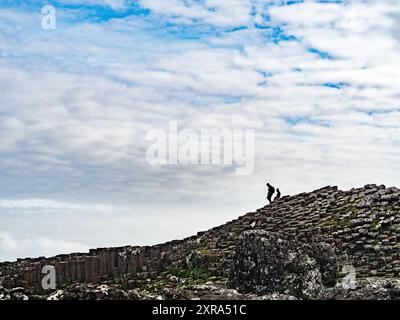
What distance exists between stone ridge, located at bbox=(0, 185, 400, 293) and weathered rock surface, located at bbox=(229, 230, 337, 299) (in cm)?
531

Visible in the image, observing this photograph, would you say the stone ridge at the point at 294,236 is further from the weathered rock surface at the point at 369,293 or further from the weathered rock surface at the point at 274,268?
the weathered rock surface at the point at 369,293

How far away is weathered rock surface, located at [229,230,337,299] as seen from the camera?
2552 cm

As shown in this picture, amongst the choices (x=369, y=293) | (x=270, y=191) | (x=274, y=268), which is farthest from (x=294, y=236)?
(x=270, y=191)

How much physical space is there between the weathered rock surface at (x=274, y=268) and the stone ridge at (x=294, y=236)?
531 cm

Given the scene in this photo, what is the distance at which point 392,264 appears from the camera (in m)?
32.2

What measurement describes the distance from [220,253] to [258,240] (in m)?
11.4

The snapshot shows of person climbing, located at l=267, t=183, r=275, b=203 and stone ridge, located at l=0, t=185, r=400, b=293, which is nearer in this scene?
stone ridge, located at l=0, t=185, r=400, b=293

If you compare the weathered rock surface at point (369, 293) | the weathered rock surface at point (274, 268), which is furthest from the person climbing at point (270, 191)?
the weathered rock surface at point (369, 293)

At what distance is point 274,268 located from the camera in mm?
26000

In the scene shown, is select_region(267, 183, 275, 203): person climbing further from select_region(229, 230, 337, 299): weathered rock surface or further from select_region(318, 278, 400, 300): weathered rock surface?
select_region(318, 278, 400, 300): weathered rock surface

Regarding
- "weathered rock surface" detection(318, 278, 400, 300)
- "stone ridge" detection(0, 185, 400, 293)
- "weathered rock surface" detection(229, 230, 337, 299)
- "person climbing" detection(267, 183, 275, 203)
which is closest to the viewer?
"weathered rock surface" detection(318, 278, 400, 300)

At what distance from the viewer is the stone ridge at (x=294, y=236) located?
34656mm

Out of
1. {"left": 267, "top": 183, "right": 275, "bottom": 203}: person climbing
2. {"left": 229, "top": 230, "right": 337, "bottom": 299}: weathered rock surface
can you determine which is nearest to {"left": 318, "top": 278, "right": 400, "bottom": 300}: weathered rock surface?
{"left": 229, "top": 230, "right": 337, "bottom": 299}: weathered rock surface

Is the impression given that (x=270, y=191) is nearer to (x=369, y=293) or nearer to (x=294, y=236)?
(x=294, y=236)
